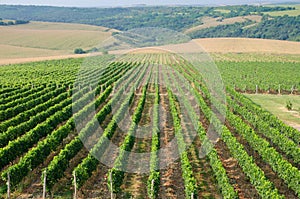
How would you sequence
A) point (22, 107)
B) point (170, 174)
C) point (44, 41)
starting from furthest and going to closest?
1. point (44, 41)
2. point (22, 107)
3. point (170, 174)

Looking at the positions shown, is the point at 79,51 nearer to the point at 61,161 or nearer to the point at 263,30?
the point at 263,30

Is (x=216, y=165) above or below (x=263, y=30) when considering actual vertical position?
above

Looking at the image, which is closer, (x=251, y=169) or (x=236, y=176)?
(x=251, y=169)

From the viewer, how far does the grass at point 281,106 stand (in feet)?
83.3

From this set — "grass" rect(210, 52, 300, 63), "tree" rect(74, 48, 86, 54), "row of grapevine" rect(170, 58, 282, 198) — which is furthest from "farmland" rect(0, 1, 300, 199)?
"tree" rect(74, 48, 86, 54)

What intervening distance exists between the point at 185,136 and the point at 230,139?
3.69 m

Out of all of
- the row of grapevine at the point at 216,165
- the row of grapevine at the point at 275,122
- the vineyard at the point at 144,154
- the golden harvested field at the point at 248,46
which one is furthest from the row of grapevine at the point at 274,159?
the golden harvested field at the point at 248,46

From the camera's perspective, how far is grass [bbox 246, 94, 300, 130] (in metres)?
25.4

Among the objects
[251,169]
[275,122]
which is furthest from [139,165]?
[275,122]

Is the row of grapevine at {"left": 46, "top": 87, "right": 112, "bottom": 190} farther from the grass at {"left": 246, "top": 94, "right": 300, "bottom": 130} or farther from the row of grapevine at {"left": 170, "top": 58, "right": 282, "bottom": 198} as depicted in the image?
the grass at {"left": 246, "top": 94, "right": 300, "bottom": 130}

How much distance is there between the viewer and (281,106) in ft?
98.5

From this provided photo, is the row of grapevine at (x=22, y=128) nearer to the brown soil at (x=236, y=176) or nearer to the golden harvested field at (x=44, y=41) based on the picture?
the brown soil at (x=236, y=176)

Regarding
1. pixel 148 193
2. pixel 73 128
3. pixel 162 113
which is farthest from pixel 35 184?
pixel 162 113

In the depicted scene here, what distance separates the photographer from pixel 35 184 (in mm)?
13984
